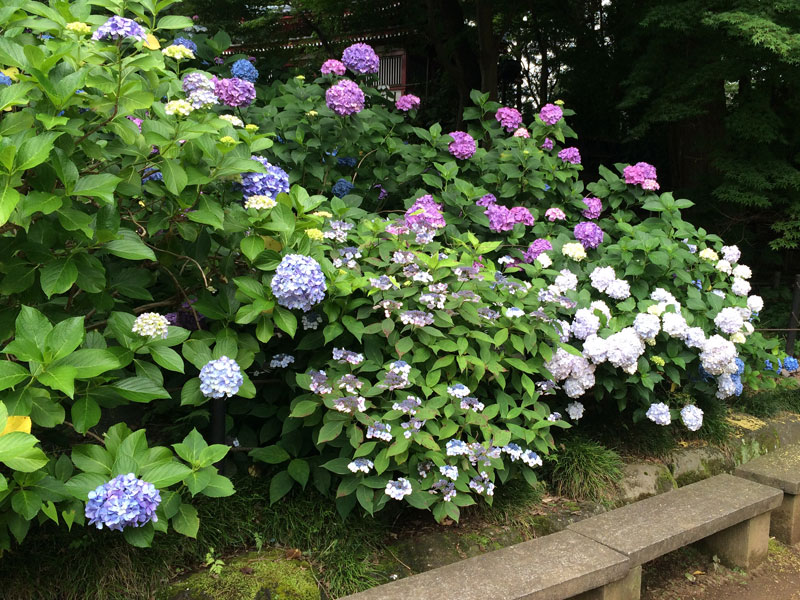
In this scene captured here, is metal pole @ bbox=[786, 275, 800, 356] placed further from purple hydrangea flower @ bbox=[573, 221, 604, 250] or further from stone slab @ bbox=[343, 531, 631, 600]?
stone slab @ bbox=[343, 531, 631, 600]

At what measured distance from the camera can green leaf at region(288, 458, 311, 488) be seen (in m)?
2.28

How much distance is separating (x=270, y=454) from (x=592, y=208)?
7.66 ft

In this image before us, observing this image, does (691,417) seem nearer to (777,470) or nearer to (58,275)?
(777,470)

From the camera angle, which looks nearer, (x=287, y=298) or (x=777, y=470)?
(x=287, y=298)

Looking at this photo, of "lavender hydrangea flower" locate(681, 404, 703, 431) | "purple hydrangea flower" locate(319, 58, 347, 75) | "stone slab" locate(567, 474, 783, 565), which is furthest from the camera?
"purple hydrangea flower" locate(319, 58, 347, 75)

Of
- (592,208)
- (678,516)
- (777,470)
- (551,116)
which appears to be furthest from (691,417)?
(551,116)

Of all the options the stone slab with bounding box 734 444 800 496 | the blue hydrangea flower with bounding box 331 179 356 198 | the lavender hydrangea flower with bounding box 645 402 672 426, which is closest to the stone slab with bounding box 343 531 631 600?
the lavender hydrangea flower with bounding box 645 402 672 426

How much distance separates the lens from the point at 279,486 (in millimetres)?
2320

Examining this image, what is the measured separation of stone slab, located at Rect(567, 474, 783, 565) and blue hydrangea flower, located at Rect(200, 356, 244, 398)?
1416 mm

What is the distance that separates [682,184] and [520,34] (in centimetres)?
340

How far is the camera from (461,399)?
241 centimetres

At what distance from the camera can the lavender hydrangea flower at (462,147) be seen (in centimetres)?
366

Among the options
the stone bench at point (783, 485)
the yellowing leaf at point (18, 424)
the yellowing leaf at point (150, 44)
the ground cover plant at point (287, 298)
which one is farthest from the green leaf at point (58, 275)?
the stone bench at point (783, 485)

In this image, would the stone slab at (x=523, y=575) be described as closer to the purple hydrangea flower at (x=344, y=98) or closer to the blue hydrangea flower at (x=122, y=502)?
the blue hydrangea flower at (x=122, y=502)
